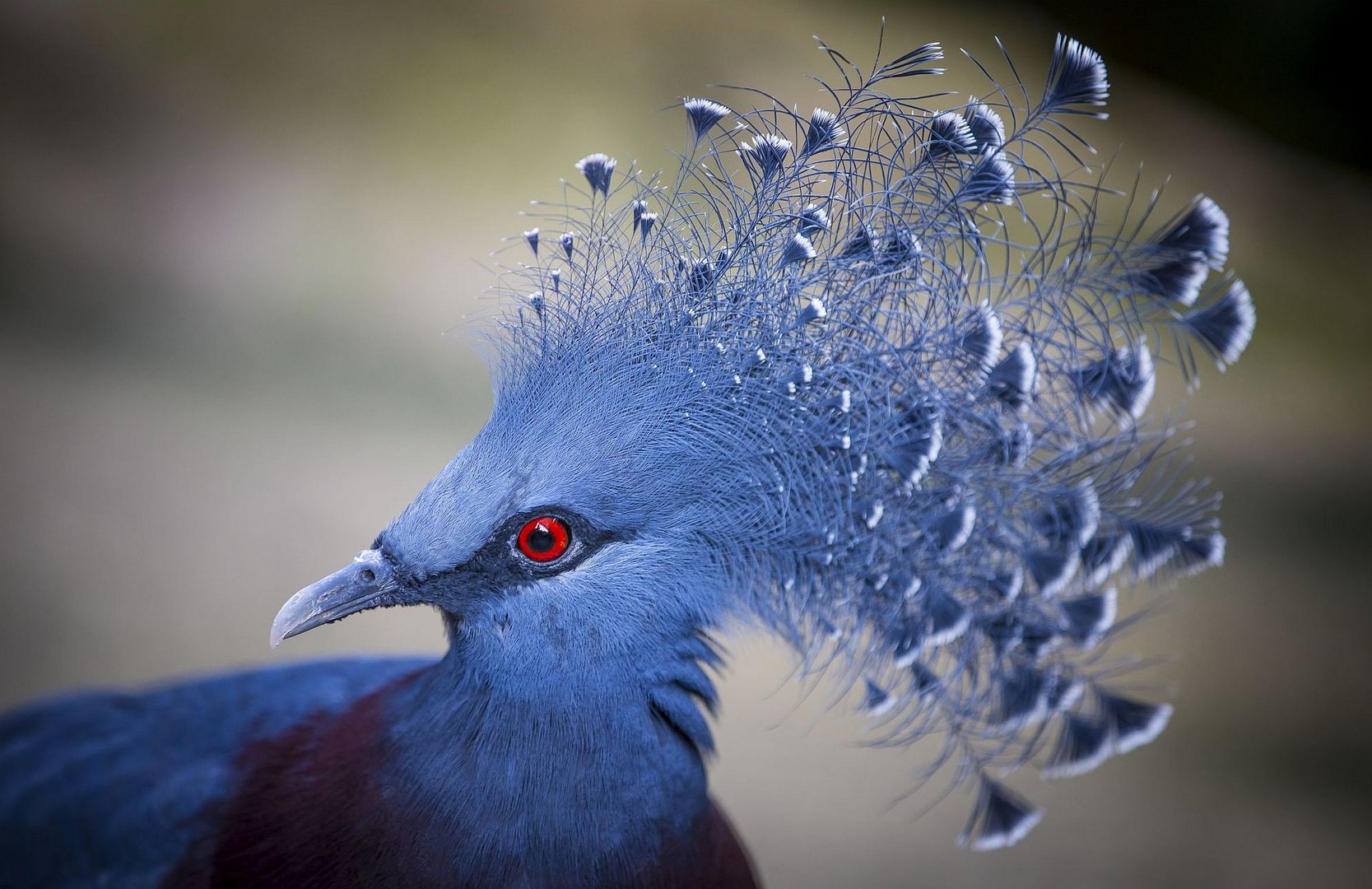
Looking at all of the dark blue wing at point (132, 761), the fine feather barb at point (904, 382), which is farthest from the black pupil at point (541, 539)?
the dark blue wing at point (132, 761)

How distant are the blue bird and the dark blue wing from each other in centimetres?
35

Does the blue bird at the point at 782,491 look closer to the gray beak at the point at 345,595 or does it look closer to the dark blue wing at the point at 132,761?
the gray beak at the point at 345,595

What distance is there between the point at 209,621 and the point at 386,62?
2259 millimetres

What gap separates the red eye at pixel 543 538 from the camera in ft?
4.34

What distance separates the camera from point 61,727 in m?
1.96

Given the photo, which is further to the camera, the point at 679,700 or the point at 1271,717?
the point at 1271,717

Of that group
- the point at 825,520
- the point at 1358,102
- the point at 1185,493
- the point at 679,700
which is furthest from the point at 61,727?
the point at 1358,102

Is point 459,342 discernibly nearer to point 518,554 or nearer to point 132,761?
point 132,761

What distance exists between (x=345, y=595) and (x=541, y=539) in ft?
0.89

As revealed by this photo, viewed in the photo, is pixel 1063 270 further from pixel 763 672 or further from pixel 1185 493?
pixel 763 672

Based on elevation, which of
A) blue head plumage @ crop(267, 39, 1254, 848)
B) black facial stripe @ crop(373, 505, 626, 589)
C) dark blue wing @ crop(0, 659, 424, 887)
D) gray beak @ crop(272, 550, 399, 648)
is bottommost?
dark blue wing @ crop(0, 659, 424, 887)

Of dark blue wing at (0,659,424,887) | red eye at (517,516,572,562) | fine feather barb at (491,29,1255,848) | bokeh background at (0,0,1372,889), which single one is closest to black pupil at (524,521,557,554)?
red eye at (517,516,572,562)

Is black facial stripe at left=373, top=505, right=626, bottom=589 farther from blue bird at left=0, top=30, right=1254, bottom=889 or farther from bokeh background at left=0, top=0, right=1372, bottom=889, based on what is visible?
bokeh background at left=0, top=0, right=1372, bottom=889

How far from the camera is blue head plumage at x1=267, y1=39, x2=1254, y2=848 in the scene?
127 cm
